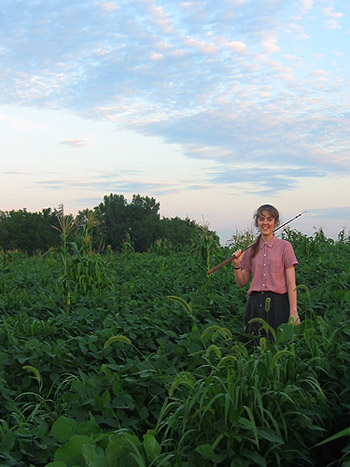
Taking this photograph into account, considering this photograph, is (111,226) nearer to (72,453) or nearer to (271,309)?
(271,309)

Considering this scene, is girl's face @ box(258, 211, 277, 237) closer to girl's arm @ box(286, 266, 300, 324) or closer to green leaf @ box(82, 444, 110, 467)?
girl's arm @ box(286, 266, 300, 324)

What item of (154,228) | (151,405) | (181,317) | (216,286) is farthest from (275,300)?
(154,228)

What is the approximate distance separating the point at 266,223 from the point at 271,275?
0.53 metres

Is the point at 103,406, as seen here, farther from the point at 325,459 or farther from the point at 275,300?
the point at 275,300

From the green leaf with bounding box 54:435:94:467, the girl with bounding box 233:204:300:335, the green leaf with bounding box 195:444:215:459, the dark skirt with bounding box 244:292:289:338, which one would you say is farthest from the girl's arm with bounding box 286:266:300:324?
the green leaf with bounding box 54:435:94:467

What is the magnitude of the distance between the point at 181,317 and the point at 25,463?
317cm

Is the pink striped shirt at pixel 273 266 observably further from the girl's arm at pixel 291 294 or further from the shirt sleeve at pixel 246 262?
the shirt sleeve at pixel 246 262

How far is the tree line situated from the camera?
184ft

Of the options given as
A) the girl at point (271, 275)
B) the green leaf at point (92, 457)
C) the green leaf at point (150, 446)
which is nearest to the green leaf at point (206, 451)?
the green leaf at point (150, 446)

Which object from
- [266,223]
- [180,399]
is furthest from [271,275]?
[180,399]

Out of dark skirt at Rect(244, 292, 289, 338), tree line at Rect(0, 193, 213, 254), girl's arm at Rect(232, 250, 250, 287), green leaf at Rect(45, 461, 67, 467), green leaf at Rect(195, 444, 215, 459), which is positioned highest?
tree line at Rect(0, 193, 213, 254)

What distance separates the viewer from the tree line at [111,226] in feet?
184

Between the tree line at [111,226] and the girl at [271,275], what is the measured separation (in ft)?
152

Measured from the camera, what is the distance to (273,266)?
533cm
